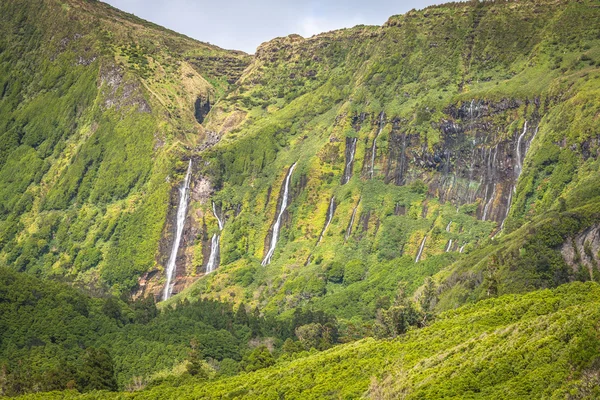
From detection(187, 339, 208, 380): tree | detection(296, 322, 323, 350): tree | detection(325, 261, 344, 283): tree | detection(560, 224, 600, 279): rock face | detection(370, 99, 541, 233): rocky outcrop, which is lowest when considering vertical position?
detection(187, 339, 208, 380): tree

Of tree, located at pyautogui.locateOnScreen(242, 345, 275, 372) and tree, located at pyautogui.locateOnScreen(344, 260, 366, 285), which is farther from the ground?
tree, located at pyautogui.locateOnScreen(344, 260, 366, 285)

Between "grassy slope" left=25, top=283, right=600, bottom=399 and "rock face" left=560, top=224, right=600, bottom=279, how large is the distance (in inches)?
1061

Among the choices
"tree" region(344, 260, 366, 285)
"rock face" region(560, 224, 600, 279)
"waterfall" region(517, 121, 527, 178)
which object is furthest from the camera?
"tree" region(344, 260, 366, 285)

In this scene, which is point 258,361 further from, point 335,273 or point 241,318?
point 335,273

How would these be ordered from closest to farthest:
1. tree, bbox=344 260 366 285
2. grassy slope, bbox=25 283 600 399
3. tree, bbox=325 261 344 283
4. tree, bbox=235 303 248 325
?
grassy slope, bbox=25 283 600 399, tree, bbox=235 303 248 325, tree, bbox=344 260 366 285, tree, bbox=325 261 344 283

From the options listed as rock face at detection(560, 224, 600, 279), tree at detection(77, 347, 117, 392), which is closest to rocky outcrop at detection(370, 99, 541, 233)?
rock face at detection(560, 224, 600, 279)

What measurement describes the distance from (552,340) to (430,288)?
68.5 m

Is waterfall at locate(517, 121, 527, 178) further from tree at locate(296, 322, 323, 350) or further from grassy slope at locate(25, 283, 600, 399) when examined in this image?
grassy slope at locate(25, 283, 600, 399)

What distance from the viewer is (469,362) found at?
242 feet

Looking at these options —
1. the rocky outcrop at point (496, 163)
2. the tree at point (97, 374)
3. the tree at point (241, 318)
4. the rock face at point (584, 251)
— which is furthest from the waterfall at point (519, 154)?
the tree at point (97, 374)

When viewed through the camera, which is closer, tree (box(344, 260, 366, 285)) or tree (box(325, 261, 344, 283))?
tree (box(344, 260, 366, 285))

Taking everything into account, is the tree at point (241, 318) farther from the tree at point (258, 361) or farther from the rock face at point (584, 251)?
the rock face at point (584, 251)

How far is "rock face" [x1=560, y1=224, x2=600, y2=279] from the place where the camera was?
13012 centimetres

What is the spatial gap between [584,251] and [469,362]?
64.2 m
